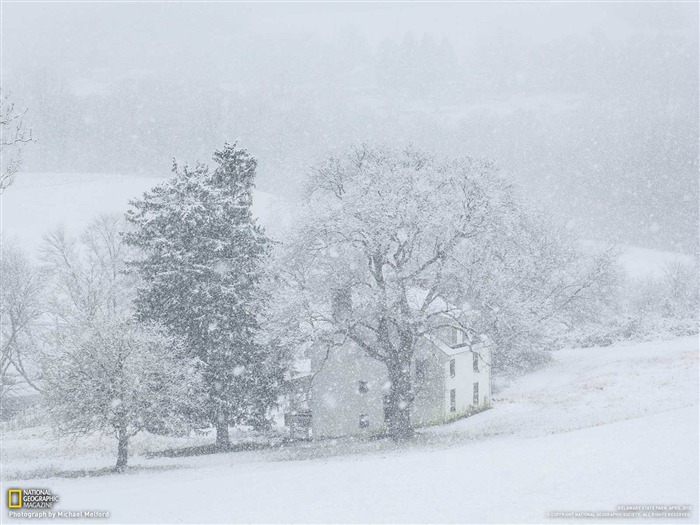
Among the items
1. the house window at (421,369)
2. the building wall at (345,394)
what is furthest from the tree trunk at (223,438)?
the house window at (421,369)

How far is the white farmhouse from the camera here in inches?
1474

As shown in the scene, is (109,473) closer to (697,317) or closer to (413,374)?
(413,374)

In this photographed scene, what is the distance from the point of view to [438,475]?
18.9 metres

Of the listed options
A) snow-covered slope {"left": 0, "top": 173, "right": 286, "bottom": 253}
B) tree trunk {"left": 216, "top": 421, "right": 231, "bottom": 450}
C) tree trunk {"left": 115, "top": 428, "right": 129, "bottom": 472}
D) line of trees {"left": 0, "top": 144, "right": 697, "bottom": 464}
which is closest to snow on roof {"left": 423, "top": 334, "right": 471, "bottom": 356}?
line of trees {"left": 0, "top": 144, "right": 697, "bottom": 464}

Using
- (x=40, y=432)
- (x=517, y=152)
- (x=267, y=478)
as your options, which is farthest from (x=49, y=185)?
(x=267, y=478)

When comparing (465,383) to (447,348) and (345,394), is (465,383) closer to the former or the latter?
(447,348)

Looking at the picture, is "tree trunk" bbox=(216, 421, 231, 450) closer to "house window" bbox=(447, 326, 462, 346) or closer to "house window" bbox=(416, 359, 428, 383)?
"house window" bbox=(416, 359, 428, 383)

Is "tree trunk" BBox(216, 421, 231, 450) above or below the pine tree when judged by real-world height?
below

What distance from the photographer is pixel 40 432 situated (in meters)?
42.9

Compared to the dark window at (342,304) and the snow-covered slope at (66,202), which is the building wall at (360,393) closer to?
the dark window at (342,304)

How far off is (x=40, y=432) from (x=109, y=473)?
734 inches

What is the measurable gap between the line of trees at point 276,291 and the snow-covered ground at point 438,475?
3.22 m

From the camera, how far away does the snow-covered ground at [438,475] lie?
1525cm

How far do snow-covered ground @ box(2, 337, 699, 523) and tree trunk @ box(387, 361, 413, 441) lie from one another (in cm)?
105
